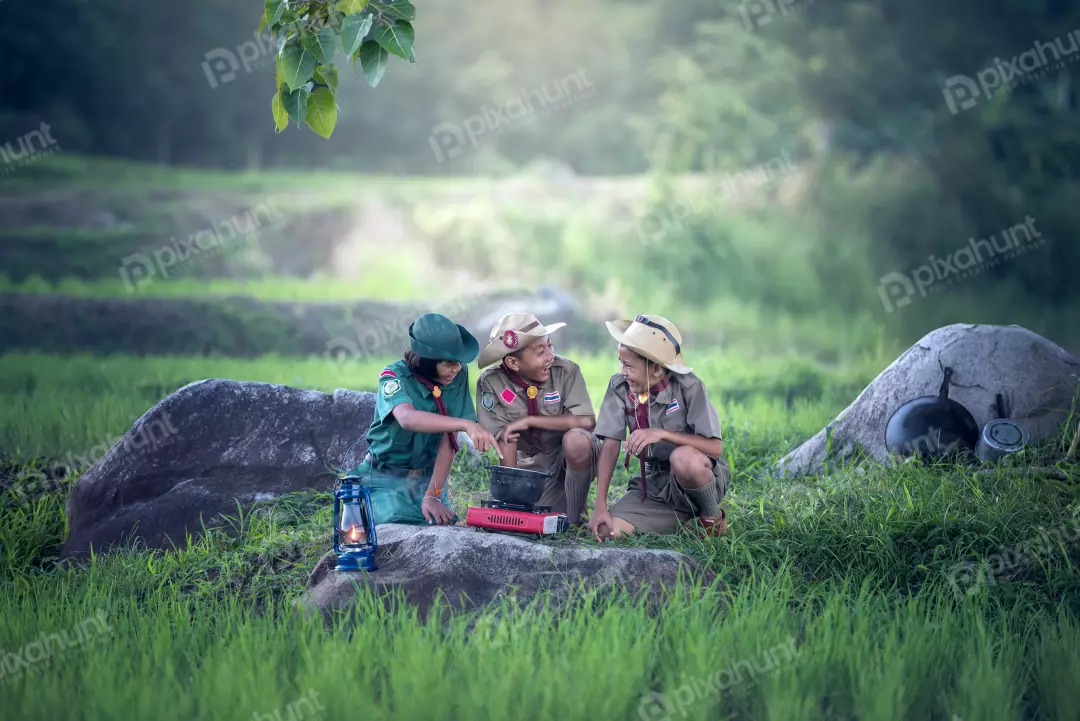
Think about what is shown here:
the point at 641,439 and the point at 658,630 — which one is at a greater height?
the point at 641,439

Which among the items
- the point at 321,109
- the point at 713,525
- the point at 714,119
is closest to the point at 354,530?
the point at 713,525

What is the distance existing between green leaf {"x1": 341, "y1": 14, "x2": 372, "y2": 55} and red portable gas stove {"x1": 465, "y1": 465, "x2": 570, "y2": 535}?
183cm

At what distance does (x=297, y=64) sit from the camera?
4695 mm

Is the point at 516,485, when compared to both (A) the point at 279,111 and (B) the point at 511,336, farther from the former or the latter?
(A) the point at 279,111

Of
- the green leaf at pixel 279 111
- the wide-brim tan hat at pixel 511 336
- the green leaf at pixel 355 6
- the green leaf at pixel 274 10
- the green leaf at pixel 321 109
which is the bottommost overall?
the wide-brim tan hat at pixel 511 336

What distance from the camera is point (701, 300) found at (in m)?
18.4

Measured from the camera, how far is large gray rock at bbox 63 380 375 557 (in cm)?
618

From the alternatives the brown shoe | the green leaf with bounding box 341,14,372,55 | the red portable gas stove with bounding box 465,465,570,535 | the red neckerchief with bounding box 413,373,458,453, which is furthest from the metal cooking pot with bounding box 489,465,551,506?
the green leaf with bounding box 341,14,372,55

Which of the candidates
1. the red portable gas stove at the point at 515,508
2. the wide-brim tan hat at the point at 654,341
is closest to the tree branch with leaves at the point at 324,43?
the wide-brim tan hat at the point at 654,341

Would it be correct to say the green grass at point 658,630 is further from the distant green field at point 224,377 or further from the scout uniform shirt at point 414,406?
the distant green field at point 224,377

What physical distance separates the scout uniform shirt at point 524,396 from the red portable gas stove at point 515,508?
0.46 meters

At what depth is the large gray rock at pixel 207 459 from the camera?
6176mm

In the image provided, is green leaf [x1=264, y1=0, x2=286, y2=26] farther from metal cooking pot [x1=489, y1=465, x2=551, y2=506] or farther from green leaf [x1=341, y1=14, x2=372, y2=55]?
metal cooking pot [x1=489, y1=465, x2=551, y2=506]

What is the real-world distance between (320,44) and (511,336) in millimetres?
1495
